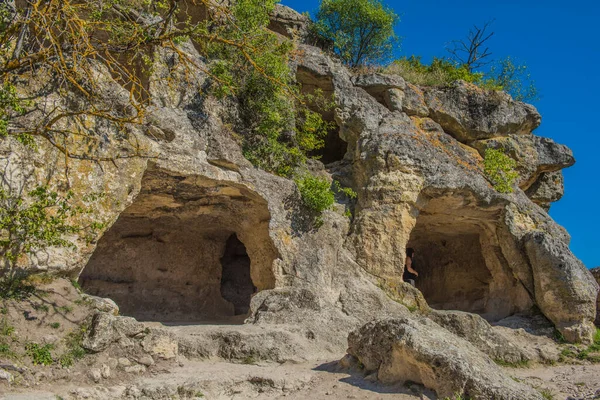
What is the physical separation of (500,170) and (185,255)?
7655 mm

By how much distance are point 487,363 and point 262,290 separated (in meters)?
4.41

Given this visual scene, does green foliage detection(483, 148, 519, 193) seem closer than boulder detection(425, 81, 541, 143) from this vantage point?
Yes

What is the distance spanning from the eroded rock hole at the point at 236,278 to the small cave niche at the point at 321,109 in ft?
10.6

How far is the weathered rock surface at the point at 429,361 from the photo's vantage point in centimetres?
548

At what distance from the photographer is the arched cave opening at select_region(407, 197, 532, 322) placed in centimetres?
1255

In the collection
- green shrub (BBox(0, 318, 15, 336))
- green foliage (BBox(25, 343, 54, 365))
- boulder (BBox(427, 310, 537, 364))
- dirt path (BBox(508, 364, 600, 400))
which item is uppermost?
boulder (BBox(427, 310, 537, 364))

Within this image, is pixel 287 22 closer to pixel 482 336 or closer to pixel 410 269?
pixel 410 269

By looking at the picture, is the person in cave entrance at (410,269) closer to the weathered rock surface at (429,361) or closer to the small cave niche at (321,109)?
the small cave niche at (321,109)

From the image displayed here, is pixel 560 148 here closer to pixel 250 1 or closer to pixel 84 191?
pixel 250 1

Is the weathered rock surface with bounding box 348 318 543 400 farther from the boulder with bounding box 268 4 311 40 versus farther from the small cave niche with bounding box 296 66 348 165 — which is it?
the boulder with bounding box 268 4 311 40

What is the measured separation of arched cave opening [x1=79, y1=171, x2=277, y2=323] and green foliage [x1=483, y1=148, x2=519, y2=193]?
576cm

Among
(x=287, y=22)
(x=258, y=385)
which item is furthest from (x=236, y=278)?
(x=258, y=385)

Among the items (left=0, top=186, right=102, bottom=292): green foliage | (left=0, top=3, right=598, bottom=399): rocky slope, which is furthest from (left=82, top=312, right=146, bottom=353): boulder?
(left=0, top=186, right=102, bottom=292): green foliage

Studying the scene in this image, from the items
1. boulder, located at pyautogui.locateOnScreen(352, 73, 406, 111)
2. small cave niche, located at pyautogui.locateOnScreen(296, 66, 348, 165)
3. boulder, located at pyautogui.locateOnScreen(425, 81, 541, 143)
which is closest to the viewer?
small cave niche, located at pyautogui.locateOnScreen(296, 66, 348, 165)
